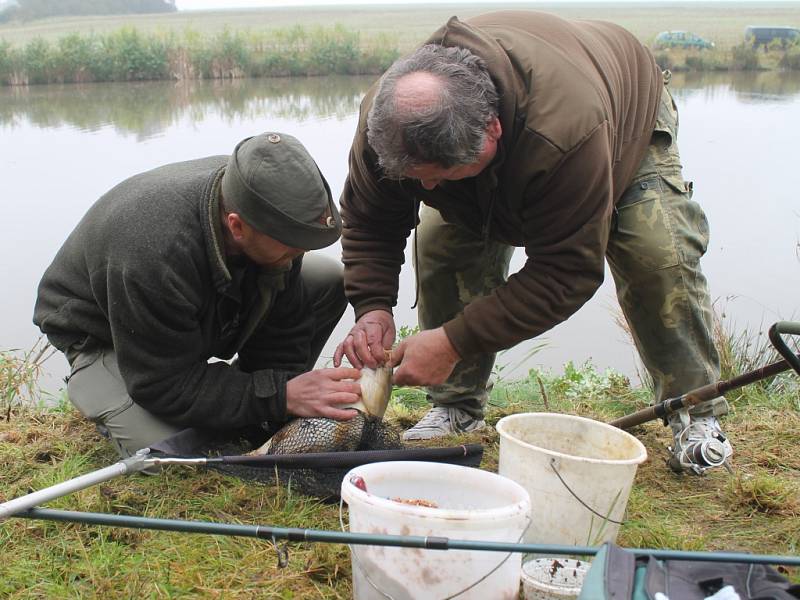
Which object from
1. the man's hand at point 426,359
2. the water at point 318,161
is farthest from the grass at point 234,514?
the water at point 318,161

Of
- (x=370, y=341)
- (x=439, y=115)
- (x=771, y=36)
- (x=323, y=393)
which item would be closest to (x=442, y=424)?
(x=370, y=341)

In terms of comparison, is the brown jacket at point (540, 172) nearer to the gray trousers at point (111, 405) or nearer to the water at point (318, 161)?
the gray trousers at point (111, 405)

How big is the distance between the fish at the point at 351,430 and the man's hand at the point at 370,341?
0.04 meters

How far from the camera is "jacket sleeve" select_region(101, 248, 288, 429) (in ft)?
9.41

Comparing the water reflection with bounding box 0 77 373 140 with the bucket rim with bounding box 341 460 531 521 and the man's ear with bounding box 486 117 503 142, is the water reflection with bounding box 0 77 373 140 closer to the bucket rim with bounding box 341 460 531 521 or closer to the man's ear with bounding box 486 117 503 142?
the man's ear with bounding box 486 117 503 142

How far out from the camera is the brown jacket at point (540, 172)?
2.57m

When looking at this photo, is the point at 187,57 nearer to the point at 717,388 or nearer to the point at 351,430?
the point at 351,430

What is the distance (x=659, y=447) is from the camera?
362 centimetres

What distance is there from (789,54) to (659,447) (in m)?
18.7

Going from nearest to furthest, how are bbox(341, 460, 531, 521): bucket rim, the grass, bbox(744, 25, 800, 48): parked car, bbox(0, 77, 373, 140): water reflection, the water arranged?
bbox(341, 460, 531, 521): bucket rim, the grass, the water, bbox(0, 77, 373, 140): water reflection, bbox(744, 25, 800, 48): parked car

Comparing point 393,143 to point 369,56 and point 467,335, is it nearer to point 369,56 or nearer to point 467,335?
point 467,335

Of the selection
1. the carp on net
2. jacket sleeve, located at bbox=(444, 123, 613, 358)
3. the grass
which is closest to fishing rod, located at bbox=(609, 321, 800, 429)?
the grass

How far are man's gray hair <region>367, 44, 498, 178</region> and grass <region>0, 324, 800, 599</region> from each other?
115 centimetres

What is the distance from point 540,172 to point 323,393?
3.60 feet
